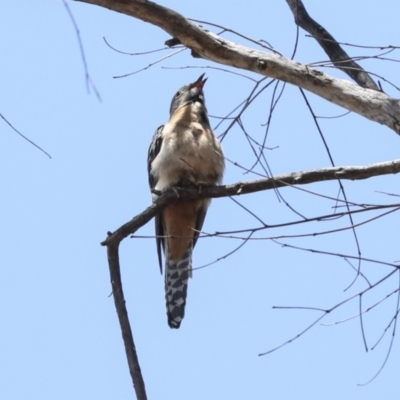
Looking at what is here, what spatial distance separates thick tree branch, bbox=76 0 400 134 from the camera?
3375 mm

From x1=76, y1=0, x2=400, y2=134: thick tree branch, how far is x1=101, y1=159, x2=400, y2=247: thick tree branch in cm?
22

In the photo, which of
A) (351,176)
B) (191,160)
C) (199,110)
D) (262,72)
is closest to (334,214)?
(351,176)

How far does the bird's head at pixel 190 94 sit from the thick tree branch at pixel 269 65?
3.17 meters

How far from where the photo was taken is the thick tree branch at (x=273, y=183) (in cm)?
351

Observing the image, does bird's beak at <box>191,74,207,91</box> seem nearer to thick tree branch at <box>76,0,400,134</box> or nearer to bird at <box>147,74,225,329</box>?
bird at <box>147,74,225,329</box>

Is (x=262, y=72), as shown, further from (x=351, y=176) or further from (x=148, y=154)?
(x=148, y=154)

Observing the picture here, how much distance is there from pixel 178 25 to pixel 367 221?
126cm

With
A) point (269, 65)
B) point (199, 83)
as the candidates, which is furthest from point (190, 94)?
point (269, 65)

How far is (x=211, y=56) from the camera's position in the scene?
3.57 metres

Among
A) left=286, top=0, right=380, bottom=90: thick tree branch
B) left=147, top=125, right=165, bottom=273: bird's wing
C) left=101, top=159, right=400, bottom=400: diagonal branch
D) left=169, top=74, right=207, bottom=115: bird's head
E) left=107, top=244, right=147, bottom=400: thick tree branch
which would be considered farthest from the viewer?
left=169, top=74, right=207, bottom=115: bird's head

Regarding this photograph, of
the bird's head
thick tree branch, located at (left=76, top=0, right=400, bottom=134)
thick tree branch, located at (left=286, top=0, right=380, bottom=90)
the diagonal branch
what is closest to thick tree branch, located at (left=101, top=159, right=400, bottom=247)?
the diagonal branch

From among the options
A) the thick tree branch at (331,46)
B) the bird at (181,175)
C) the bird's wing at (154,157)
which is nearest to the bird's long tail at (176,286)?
the bird at (181,175)

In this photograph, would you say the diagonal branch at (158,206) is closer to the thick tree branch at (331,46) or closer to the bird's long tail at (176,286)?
the thick tree branch at (331,46)

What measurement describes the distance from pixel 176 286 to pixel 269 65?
2904 millimetres
